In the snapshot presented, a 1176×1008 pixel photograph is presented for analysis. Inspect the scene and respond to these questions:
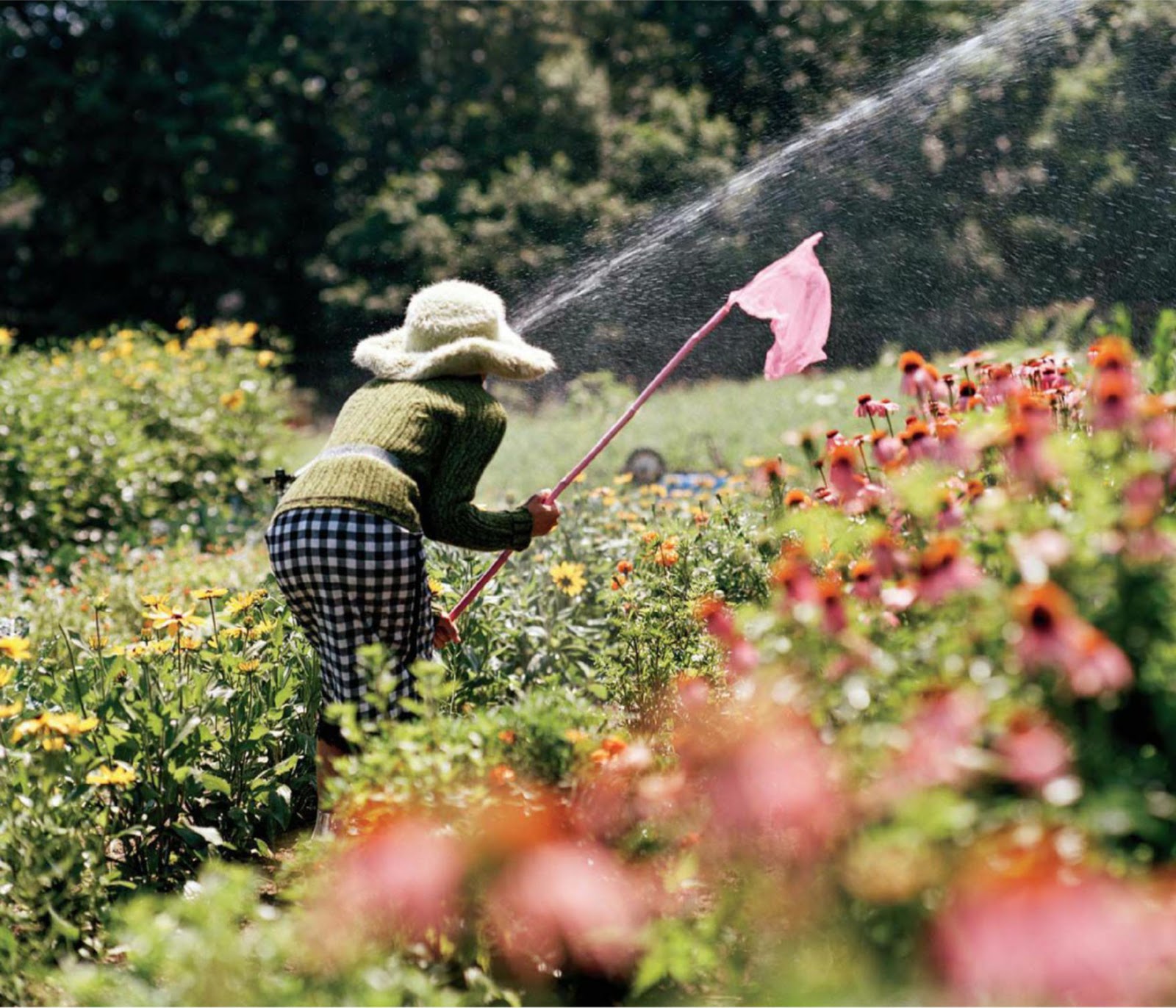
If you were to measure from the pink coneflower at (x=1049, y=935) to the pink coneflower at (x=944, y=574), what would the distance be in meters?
0.34

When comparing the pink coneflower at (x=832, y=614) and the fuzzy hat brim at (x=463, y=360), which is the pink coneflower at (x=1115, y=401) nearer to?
the pink coneflower at (x=832, y=614)

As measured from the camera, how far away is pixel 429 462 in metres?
2.85

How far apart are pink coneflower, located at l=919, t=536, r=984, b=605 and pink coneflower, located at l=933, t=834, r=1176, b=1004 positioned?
0.34 metres

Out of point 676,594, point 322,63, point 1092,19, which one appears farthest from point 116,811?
point 322,63

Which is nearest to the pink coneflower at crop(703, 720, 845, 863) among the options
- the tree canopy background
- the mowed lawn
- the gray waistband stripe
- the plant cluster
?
the gray waistband stripe

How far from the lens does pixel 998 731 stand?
1500 mm

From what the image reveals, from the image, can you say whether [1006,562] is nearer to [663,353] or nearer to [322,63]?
[663,353]

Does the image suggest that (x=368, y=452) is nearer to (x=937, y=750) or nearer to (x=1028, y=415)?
(x=1028, y=415)

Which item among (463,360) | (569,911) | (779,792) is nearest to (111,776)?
(569,911)

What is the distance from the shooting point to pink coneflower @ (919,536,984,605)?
5.39 feet

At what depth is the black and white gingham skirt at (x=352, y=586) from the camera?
2.72 metres

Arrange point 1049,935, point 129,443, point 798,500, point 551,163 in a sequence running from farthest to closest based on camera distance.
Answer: point 551,163 → point 129,443 → point 798,500 → point 1049,935

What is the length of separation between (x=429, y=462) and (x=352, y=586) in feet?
1.09

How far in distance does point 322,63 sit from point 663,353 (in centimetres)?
1055
